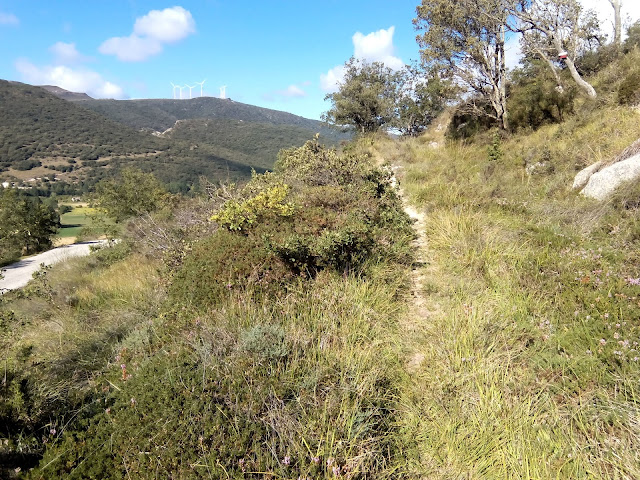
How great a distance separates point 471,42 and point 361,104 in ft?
41.0

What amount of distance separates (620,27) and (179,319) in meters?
19.7

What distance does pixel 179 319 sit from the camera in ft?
12.7

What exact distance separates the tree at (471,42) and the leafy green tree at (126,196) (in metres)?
23.4

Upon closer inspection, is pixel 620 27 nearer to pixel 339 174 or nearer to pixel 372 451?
pixel 339 174

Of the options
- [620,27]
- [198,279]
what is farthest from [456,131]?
[198,279]

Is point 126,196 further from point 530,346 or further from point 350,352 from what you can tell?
point 530,346

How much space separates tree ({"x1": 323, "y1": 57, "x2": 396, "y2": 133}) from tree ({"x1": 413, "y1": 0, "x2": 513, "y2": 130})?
9689 mm

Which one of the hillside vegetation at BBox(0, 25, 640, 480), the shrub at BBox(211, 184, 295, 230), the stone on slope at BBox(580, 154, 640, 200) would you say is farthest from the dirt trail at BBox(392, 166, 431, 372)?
the stone on slope at BBox(580, 154, 640, 200)

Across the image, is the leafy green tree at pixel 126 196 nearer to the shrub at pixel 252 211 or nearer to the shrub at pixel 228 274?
the shrub at pixel 252 211

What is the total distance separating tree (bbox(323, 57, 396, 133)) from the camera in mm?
23656

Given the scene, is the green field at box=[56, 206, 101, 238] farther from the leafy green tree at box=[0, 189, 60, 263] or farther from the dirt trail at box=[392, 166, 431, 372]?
the dirt trail at box=[392, 166, 431, 372]

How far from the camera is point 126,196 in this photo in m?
28.8

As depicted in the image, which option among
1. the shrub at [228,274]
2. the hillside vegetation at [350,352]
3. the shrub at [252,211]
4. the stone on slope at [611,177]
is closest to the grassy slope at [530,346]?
the hillside vegetation at [350,352]

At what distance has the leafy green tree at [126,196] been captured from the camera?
27766mm
